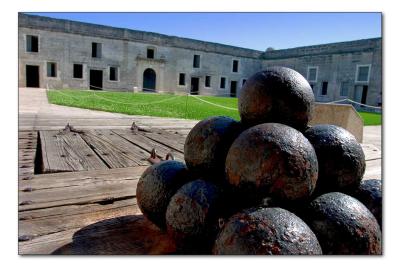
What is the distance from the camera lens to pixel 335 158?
5.05 ft

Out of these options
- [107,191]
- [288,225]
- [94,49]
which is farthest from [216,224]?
[94,49]

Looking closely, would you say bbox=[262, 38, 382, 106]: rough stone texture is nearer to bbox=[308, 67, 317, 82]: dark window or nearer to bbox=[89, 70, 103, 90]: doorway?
bbox=[308, 67, 317, 82]: dark window

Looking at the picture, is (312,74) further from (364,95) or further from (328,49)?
(364,95)

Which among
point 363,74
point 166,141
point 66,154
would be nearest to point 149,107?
point 166,141

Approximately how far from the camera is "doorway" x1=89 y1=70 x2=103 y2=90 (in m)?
33.1

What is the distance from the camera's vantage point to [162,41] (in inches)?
1390

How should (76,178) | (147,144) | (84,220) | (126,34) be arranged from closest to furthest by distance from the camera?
(84,220) < (76,178) < (147,144) < (126,34)

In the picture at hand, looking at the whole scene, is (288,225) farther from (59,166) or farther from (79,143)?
(79,143)

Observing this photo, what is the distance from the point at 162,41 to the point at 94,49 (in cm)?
705

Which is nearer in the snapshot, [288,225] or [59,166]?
[288,225]

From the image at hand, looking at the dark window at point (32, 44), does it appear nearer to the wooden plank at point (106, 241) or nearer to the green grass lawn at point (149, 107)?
the green grass lawn at point (149, 107)

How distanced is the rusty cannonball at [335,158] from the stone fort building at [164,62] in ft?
87.9

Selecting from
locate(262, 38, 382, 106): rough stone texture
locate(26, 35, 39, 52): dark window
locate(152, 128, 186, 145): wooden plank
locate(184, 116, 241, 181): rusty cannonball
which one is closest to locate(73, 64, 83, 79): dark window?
locate(26, 35, 39, 52): dark window

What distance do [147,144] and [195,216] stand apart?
2846mm
